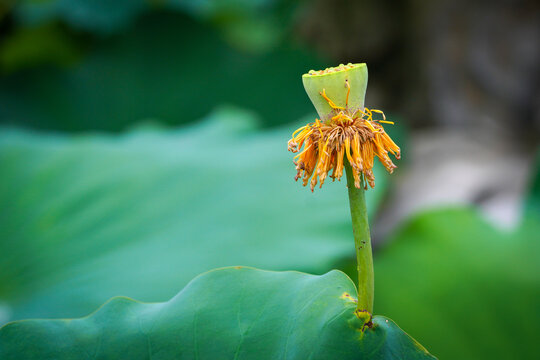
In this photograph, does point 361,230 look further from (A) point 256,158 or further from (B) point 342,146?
(A) point 256,158

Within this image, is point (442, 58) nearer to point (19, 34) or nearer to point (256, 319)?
point (19, 34)

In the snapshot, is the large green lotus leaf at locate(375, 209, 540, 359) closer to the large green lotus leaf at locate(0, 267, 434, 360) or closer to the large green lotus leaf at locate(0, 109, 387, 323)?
the large green lotus leaf at locate(0, 109, 387, 323)

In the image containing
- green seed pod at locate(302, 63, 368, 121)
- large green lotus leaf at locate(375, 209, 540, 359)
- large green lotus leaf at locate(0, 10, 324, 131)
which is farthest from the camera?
large green lotus leaf at locate(0, 10, 324, 131)

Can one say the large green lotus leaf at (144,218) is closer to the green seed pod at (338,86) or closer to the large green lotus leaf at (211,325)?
the large green lotus leaf at (211,325)

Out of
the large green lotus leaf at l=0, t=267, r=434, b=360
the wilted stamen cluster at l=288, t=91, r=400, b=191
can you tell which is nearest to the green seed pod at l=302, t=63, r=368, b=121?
the wilted stamen cluster at l=288, t=91, r=400, b=191

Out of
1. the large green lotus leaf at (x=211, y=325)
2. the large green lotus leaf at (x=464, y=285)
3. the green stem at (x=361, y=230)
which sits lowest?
the large green lotus leaf at (x=464, y=285)

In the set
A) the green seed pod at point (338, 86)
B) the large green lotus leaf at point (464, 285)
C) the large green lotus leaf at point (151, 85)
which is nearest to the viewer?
the green seed pod at point (338, 86)

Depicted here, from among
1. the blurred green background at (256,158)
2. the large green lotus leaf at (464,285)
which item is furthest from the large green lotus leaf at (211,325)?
the large green lotus leaf at (464,285)

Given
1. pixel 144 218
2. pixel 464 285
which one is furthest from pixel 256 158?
pixel 464 285
